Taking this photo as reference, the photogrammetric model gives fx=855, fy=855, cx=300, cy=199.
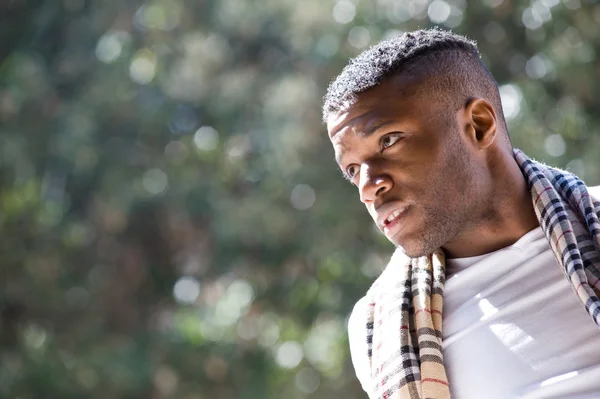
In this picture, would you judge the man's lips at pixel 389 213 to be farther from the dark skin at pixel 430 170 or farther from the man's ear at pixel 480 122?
the man's ear at pixel 480 122

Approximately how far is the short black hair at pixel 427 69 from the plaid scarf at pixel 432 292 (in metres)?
0.12

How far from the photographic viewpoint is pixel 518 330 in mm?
1033

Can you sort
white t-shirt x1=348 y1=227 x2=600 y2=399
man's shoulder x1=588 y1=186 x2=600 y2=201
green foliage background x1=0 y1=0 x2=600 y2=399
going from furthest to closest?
1. green foliage background x1=0 y1=0 x2=600 y2=399
2. man's shoulder x1=588 y1=186 x2=600 y2=201
3. white t-shirt x1=348 y1=227 x2=600 y2=399

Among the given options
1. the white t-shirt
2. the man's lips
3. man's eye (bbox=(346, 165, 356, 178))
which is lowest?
the white t-shirt

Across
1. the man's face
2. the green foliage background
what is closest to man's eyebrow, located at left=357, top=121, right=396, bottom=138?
the man's face

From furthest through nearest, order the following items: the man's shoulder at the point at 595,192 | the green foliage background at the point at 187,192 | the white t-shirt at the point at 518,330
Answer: the green foliage background at the point at 187,192 < the man's shoulder at the point at 595,192 < the white t-shirt at the point at 518,330

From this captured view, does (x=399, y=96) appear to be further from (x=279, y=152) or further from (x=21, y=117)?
(x=21, y=117)

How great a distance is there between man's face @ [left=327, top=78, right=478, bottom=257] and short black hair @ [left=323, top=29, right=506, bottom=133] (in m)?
0.02

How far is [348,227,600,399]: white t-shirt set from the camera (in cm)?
99

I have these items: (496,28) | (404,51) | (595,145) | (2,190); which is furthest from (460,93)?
(2,190)

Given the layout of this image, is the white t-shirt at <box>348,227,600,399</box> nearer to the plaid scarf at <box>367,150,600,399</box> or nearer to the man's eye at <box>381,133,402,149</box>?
the plaid scarf at <box>367,150,600,399</box>

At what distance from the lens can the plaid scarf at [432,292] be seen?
1.01 metres

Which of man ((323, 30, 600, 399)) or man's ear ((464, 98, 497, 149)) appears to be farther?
man's ear ((464, 98, 497, 149))

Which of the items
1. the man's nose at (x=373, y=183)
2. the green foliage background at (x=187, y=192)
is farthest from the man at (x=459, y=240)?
the green foliage background at (x=187, y=192)
